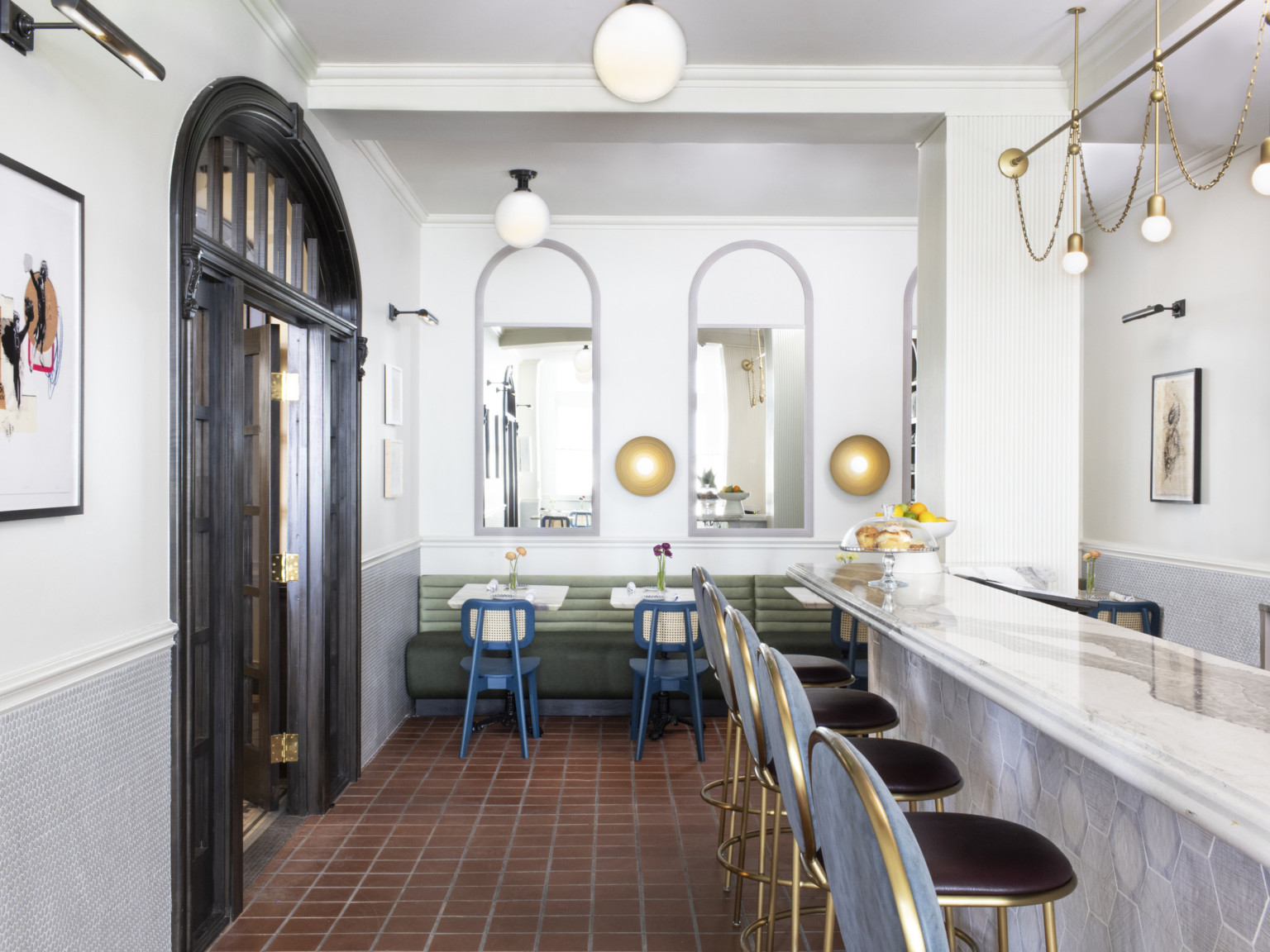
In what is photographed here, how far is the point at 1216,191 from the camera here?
14.9 ft

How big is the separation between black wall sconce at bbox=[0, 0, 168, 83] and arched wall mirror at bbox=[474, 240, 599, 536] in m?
3.92

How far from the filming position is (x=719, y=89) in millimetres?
3584

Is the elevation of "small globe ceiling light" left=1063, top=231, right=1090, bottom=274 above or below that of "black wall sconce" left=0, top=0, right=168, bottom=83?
below

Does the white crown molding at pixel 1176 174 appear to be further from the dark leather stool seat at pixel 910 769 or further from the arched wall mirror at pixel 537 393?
→ the arched wall mirror at pixel 537 393

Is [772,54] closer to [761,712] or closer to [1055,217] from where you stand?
[1055,217]

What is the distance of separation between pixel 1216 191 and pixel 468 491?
15.6ft

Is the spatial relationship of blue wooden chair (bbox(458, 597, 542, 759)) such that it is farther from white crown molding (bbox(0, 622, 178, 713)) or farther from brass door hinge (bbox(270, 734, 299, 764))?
white crown molding (bbox(0, 622, 178, 713))

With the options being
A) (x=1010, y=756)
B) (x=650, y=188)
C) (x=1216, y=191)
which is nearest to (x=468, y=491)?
(x=650, y=188)

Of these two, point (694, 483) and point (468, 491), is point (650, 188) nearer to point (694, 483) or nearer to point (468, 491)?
point (694, 483)

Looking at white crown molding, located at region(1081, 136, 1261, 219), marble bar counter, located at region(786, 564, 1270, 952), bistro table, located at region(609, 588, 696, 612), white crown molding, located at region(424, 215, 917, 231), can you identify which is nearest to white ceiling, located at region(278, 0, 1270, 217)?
white crown molding, located at region(1081, 136, 1261, 219)

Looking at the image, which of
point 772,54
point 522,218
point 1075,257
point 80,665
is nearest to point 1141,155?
point 1075,257

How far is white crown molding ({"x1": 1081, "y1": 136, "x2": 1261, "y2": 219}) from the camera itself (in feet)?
14.2

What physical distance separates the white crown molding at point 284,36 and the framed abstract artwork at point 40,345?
1423 mm

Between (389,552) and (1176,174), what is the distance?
5075mm
